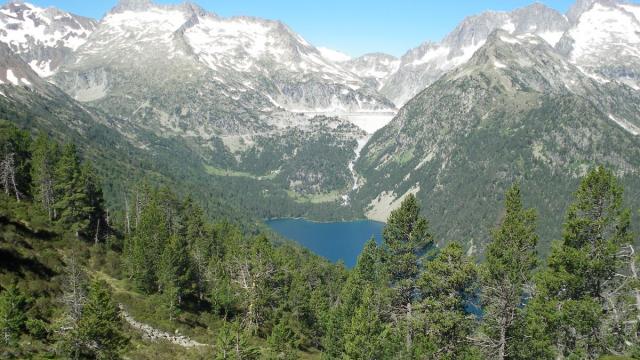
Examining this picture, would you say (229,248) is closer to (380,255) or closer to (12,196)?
(12,196)

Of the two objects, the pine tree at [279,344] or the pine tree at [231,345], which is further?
the pine tree at [279,344]

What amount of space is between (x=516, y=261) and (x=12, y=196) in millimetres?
78745

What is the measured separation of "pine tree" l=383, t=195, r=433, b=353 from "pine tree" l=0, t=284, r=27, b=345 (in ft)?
93.8

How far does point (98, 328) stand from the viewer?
36156 millimetres

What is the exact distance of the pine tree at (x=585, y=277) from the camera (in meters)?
33.7

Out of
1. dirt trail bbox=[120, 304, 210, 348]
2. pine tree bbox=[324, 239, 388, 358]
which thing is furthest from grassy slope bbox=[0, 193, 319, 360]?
pine tree bbox=[324, 239, 388, 358]

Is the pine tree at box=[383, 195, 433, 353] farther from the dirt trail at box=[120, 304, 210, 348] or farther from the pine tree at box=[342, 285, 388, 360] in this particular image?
the dirt trail at box=[120, 304, 210, 348]

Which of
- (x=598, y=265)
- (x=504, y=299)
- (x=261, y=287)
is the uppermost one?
(x=598, y=265)

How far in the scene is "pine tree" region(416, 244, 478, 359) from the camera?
3750 centimetres

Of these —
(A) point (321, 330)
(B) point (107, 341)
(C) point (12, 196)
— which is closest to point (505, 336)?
(B) point (107, 341)

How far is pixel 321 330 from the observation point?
275ft

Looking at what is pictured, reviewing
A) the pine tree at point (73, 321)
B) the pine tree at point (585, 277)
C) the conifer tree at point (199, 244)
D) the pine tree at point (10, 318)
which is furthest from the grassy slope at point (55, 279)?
the pine tree at point (585, 277)

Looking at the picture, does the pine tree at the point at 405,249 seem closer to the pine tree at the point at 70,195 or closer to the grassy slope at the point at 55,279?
the grassy slope at the point at 55,279

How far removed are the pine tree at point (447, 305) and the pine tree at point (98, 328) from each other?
2246cm
